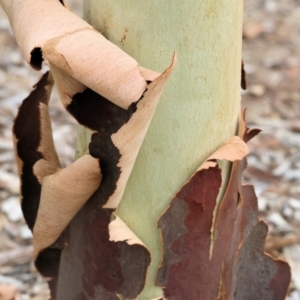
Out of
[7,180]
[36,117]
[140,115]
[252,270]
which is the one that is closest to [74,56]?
[140,115]

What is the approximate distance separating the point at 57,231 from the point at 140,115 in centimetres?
18

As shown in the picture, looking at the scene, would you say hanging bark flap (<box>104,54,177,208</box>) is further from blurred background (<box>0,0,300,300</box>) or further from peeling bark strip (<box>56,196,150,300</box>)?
blurred background (<box>0,0,300,300</box>)

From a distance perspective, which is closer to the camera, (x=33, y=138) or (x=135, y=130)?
(x=135, y=130)

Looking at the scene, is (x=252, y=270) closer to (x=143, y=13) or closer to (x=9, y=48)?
(x=143, y=13)

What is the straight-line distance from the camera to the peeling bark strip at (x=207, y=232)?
493mm

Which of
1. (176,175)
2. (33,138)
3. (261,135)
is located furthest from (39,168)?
(261,135)

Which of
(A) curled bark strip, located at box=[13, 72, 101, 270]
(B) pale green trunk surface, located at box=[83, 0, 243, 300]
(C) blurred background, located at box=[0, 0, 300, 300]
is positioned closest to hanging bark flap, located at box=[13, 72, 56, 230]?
(A) curled bark strip, located at box=[13, 72, 101, 270]

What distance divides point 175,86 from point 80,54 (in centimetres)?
9

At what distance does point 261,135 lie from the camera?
133 cm

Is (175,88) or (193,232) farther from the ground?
(175,88)

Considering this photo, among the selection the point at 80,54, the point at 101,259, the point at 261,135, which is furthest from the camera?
the point at 261,135

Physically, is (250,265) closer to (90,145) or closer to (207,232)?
(207,232)

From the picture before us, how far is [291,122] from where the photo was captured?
139cm

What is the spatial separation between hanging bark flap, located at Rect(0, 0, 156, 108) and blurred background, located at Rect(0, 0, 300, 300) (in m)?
0.38
